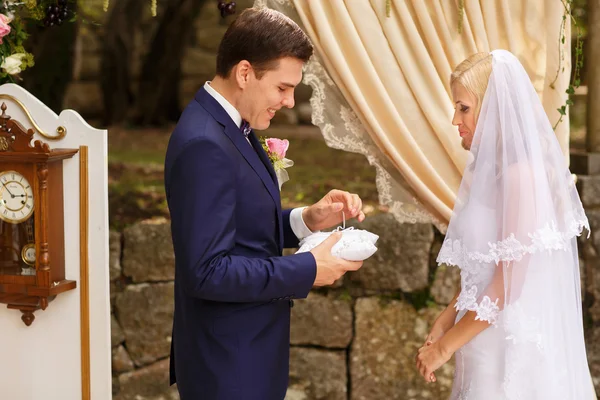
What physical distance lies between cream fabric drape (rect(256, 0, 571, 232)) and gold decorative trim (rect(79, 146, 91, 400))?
0.88 meters

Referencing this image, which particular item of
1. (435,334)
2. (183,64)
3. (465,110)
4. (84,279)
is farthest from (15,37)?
(183,64)

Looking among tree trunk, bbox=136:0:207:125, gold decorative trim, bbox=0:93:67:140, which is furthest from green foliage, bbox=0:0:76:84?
tree trunk, bbox=136:0:207:125

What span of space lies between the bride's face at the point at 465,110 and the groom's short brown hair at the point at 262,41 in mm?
512

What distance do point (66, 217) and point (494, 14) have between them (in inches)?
66.7

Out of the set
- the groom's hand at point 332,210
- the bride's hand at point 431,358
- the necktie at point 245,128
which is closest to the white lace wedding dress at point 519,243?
the bride's hand at point 431,358

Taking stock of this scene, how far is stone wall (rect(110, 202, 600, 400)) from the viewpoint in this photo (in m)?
3.71

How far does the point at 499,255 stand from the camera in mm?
2133

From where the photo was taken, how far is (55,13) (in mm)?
2994

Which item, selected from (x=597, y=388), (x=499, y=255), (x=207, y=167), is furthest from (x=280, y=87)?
(x=597, y=388)

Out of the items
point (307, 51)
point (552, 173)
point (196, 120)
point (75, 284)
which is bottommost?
point (75, 284)

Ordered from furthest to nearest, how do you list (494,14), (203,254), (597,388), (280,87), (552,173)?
1. (597,388)
2. (494,14)
3. (552,173)
4. (280,87)
5. (203,254)

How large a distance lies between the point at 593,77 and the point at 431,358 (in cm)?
178

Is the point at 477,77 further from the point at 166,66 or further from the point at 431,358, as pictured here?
the point at 166,66

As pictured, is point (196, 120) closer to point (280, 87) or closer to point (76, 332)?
point (280, 87)
